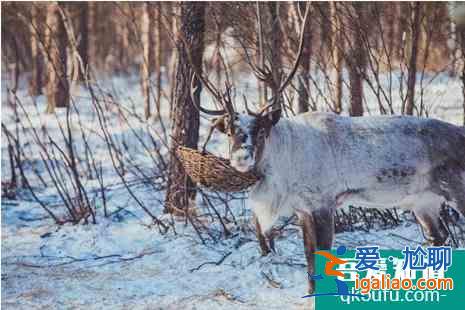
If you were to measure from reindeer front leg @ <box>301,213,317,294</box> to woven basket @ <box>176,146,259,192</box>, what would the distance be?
1.38 ft

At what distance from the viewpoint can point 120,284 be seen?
4961mm

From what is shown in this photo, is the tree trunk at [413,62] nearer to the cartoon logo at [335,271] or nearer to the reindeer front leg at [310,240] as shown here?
the reindeer front leg at [310,240]

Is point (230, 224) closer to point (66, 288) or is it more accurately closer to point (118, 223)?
point (118, 223)

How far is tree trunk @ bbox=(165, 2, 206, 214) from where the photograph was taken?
6.11m

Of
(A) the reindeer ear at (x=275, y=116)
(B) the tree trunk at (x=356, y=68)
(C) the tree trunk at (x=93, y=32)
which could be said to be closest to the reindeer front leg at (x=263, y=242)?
(A) the reindeer ear at (x=275, y=116)

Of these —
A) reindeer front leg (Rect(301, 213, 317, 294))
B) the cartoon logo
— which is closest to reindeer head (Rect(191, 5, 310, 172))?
reindeer front leg (Rect(301, 213, 317, 294))

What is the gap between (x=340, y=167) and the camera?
438 cm

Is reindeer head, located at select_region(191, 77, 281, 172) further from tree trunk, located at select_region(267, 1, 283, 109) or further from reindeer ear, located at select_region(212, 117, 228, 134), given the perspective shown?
tree trunk, located at select_region(267, 1, 283, 109)

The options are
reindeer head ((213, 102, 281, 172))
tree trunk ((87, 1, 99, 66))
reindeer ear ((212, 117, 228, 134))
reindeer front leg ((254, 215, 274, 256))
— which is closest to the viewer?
reindeer head ((213, 102, 281, 172))

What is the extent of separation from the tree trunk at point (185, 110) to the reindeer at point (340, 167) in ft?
5.45

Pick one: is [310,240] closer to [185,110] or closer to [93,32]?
[185,110]

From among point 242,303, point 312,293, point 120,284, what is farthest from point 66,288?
point 312,293

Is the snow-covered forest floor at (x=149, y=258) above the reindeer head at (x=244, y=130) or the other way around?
the other way around

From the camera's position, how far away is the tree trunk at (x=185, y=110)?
20.0 feet
